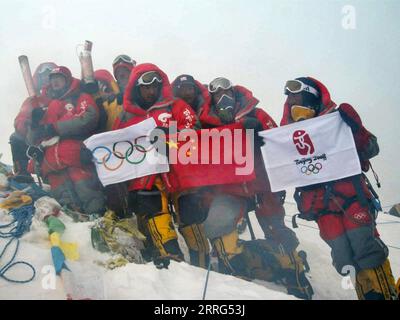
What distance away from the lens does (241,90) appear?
568cm

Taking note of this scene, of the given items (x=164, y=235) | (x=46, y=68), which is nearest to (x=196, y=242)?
(x=164, y=235)

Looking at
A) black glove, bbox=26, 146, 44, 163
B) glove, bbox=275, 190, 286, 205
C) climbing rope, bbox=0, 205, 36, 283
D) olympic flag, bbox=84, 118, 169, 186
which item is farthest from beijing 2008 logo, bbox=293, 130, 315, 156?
black glove, bbox=26, 146, 44, 163

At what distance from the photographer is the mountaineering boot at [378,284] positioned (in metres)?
4.21

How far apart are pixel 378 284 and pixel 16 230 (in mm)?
4527

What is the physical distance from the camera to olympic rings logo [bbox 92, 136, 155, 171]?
5438mm

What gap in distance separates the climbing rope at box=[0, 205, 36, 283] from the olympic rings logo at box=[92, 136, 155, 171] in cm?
125

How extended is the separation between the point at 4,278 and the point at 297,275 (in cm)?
391

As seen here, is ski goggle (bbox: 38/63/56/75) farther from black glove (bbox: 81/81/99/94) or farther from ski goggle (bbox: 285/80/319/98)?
ski goggle (bbox: 285/80/319/98)

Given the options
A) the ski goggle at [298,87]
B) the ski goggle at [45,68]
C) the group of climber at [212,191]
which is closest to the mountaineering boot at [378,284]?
the group of climber at [212,191]

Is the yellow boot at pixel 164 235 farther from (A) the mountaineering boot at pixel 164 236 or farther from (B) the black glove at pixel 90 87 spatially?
(B) the black glove at pixel 90 87

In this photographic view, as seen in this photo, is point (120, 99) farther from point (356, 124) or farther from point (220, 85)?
point (356, 124)

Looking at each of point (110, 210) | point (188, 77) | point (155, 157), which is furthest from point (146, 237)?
point (188, 77)
